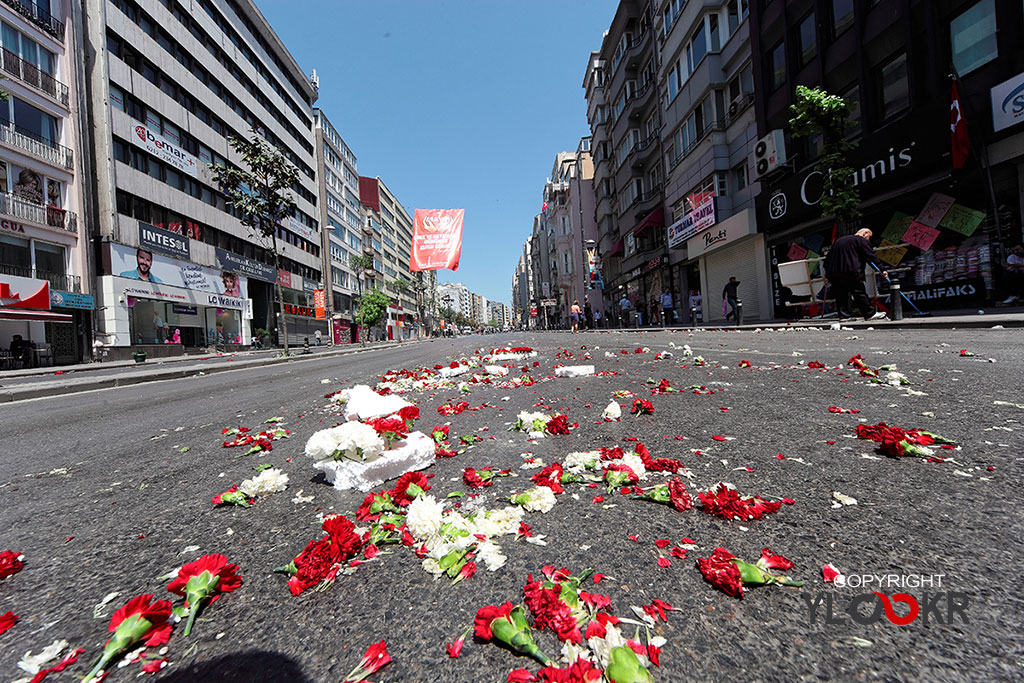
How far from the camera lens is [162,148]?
2800 cm

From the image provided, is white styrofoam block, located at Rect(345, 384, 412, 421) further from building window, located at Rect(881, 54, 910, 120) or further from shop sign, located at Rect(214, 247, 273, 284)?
shop sign, located at Rect(214, 247, 273, 284)

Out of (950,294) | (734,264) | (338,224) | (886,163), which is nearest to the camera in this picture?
(950,294)

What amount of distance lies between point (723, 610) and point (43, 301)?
29.2m

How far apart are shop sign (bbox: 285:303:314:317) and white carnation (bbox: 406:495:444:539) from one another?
46079 mm

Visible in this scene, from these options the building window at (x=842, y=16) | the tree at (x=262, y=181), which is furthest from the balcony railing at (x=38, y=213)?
the building window at (x=842, y=16)

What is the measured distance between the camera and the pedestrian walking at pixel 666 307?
26.3 metres

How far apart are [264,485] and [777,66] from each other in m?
24.5

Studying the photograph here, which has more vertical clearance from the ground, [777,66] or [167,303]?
[777,66]

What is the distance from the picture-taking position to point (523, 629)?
3.10 ft

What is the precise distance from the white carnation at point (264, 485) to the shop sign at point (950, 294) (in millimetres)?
16579

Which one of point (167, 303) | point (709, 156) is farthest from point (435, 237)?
point (709, 156)

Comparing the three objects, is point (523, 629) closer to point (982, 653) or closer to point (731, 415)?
point (982, 653)

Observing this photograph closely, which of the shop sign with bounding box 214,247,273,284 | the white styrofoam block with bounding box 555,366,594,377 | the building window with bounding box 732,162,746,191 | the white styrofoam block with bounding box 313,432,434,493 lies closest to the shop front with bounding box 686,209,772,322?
the building window with bounding box 732,162,746,191

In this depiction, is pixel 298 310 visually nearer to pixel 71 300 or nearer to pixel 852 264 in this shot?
pixel 71 300
